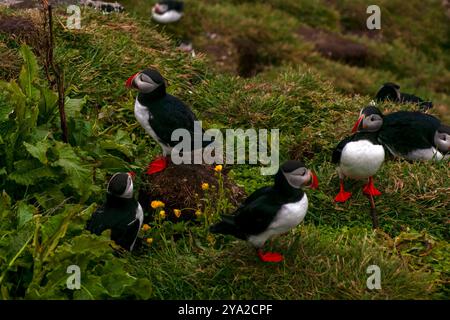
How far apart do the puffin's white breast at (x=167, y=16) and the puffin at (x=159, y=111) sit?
23.6 feet

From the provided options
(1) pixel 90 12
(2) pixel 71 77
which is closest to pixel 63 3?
(1) pixel 90 12

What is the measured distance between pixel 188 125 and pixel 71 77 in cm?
227

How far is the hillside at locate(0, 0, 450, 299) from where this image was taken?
4641mm

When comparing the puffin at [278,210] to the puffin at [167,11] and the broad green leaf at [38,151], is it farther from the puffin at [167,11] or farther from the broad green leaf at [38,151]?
the puffin at [167,11]

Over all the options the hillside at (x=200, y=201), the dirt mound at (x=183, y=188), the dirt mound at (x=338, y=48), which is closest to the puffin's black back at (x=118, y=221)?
the hillside at (x=200, y=201)

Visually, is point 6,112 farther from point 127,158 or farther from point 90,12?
point 90,12

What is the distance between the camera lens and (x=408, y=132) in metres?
7.07

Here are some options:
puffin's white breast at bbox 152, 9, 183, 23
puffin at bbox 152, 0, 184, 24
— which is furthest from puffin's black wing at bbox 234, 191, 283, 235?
puffin's white breast at bbox 152, 9, 183, 23

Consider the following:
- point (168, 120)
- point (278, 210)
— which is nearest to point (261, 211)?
point (278, 210)

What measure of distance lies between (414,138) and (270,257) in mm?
2885

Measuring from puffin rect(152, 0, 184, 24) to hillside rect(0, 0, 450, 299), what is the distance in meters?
2.61

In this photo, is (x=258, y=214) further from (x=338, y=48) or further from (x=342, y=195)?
(x=338, y=48)

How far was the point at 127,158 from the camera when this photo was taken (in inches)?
258

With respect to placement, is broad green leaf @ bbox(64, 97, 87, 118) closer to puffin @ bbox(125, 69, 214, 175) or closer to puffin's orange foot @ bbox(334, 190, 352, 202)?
puffin @ bbox(125, 69, 214, 175)
